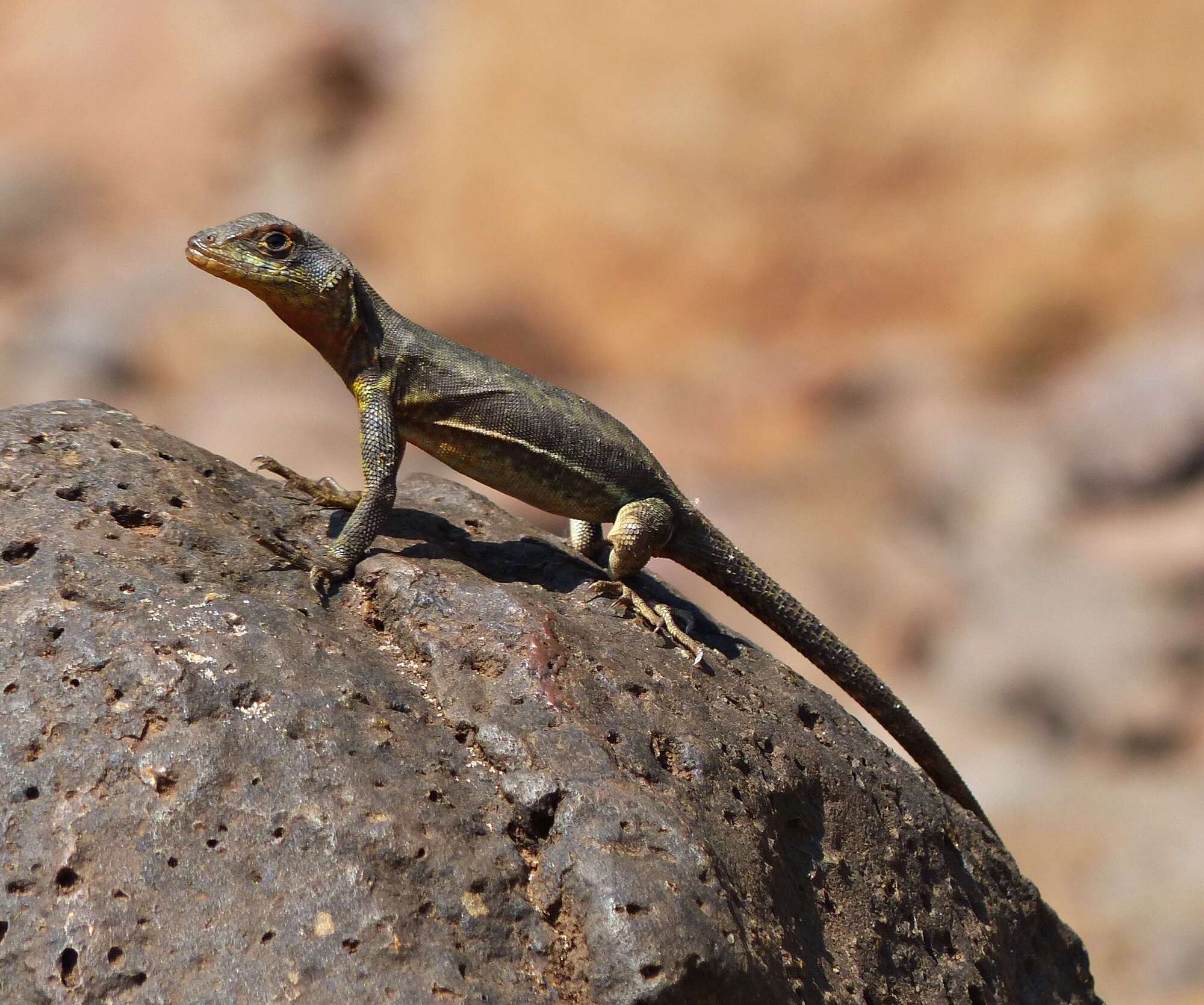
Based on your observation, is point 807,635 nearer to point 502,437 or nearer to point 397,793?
point 502,437

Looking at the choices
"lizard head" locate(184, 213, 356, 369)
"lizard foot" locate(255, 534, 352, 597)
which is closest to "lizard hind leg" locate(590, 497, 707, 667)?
"lizard foot" locate(255, 534, 352, 597)

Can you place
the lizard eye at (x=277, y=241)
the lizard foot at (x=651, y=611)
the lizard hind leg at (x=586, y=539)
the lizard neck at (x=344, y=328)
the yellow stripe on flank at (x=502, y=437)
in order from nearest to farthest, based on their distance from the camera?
Result: the lizard foot at (x=651, y=611), the lizard eye at (x=277, y=241), the lizard neck at (x=344, y=328), the yellow stripe on flank at (x=502, y=437), the lizard hind leg at (x=586, y=539)

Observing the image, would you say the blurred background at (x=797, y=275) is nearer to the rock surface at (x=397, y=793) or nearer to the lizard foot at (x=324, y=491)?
the rock surface at (x=397, y=793)

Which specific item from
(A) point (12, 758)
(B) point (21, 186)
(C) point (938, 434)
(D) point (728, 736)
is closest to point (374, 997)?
(A) point (12, 758)

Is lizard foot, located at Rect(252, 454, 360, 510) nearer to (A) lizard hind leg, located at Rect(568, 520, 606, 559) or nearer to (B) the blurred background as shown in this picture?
(A) lizard hind leg, located at Rect(568, 520, 606, 559)

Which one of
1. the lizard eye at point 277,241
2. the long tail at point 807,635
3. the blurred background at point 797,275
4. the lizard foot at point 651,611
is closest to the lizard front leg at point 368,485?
the lizard eye at point 277,241
